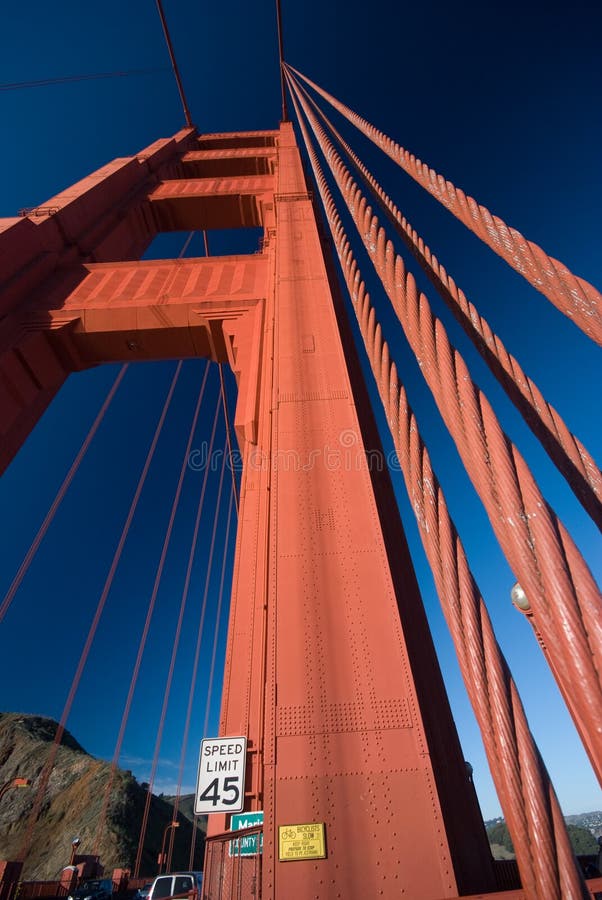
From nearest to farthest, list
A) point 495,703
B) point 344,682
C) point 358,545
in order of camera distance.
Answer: point 495,703
point 344,682
point 358,545

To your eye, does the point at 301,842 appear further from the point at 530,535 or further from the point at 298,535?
the point at 530,535

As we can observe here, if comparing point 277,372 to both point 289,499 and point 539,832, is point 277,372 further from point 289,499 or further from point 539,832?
point 539,832

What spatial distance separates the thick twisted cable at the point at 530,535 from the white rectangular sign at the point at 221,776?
373 cm

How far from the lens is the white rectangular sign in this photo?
3588 millimetres

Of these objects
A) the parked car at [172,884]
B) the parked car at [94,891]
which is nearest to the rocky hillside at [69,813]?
the parked car at [94,891]

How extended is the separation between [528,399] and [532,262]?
59cm

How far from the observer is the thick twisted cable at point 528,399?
1286 millimetres

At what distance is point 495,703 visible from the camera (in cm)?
95

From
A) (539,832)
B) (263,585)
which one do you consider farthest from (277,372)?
(539,832)

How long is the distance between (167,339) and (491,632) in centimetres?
771

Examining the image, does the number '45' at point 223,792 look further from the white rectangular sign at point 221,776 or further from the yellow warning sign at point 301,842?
the yellow warning sign at point 301,842

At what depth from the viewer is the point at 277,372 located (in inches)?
196

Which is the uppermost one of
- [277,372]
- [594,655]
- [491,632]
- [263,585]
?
[277,372]

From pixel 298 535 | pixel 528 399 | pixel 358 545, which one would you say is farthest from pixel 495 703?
pixel 298 535
